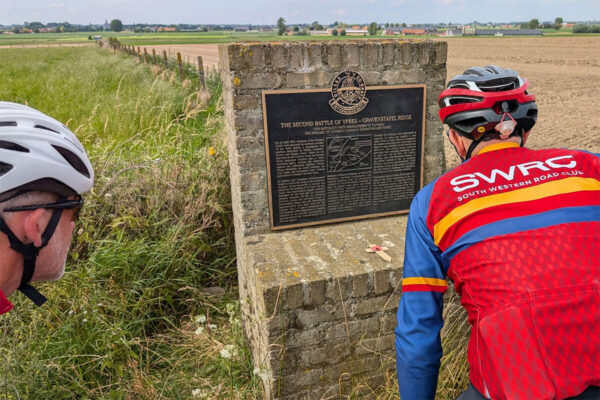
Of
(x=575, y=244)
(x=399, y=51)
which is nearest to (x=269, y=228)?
(x=399, y=51)

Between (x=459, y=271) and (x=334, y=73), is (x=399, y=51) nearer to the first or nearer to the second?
(x=334, y=73)

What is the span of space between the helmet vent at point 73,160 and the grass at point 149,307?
1547 mm

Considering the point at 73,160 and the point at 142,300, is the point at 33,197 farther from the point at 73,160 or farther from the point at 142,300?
the point at 142,300

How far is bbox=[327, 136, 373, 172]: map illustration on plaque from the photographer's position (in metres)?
3.95

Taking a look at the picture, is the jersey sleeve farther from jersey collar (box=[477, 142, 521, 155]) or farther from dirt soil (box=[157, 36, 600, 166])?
dirt soil (box=[157, 36, 600, 166])

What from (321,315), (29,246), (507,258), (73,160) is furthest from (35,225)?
(321,315)

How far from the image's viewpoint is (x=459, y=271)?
1721 mm

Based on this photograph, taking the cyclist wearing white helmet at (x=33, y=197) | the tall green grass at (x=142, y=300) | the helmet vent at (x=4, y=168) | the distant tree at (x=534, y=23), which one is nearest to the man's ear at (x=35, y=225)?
the cyclist wearing white helmet at (x=33, y=197)

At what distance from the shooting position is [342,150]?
3.98 metres

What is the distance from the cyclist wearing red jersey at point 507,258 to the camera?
4.85ft

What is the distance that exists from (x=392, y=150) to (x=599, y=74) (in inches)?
743

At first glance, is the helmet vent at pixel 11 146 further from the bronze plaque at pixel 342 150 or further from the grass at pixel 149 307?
the bronze plaque at pixel 342 150

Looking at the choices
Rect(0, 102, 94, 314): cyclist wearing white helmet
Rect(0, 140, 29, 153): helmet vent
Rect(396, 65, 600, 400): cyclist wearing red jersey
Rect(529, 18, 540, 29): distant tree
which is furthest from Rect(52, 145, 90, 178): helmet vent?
Rect(529, 18, 540, 29): distant tree

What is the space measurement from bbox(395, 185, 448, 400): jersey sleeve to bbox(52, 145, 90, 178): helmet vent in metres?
1.26
